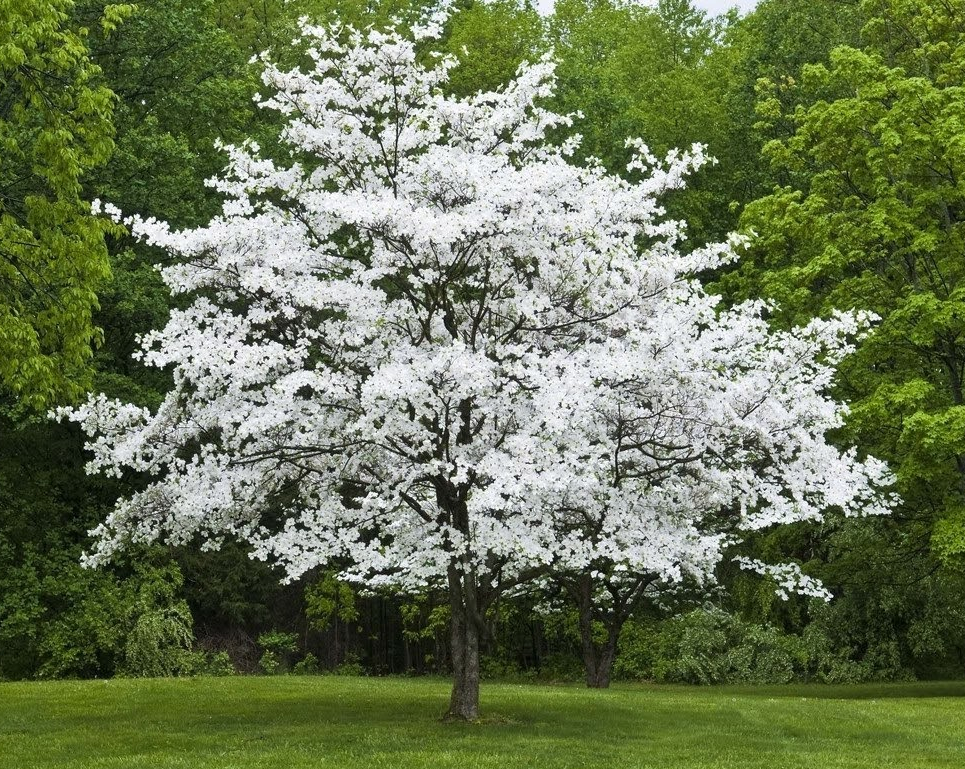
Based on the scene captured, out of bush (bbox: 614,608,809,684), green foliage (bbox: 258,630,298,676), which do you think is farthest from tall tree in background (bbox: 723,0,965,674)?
green foliage (bbox: 258,630,298,676)

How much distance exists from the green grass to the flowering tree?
2.08 m

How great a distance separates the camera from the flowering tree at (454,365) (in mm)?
14547

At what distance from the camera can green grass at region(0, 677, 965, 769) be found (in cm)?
1395

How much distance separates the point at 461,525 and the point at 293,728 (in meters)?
3.52

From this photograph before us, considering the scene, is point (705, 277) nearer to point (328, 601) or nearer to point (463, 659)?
point (328, 601)

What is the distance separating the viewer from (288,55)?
36.2 meters

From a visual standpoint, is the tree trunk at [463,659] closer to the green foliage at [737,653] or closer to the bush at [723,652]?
the green foliage at [737,653]

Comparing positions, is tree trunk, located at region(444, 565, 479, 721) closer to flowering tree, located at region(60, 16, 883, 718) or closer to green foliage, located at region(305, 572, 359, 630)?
flowering tree, located at region(60, 16, 883, 718)

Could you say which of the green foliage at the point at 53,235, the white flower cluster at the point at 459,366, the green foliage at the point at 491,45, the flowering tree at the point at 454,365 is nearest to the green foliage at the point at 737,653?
the flowering tree at the point at 454,365

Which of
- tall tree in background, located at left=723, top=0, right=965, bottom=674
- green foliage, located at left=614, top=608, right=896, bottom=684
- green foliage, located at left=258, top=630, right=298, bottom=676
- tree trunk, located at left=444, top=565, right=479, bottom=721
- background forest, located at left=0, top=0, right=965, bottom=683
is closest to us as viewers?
tree trunk, located at left=444, top=565, right=479, bottom=721

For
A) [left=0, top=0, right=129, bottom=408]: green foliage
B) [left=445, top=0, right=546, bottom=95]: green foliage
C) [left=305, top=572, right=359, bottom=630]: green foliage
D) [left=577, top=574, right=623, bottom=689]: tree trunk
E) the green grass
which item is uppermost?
A: [left=445, top=0, right=546, bottom=95]: green foliage

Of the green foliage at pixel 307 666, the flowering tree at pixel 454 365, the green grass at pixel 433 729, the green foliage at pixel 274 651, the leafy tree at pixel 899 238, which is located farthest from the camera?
the green foliage at pixel 307 666

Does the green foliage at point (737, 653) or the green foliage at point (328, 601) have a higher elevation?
the green foliage at point (328, 601)

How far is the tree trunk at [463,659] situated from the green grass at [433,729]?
38 centimetres
